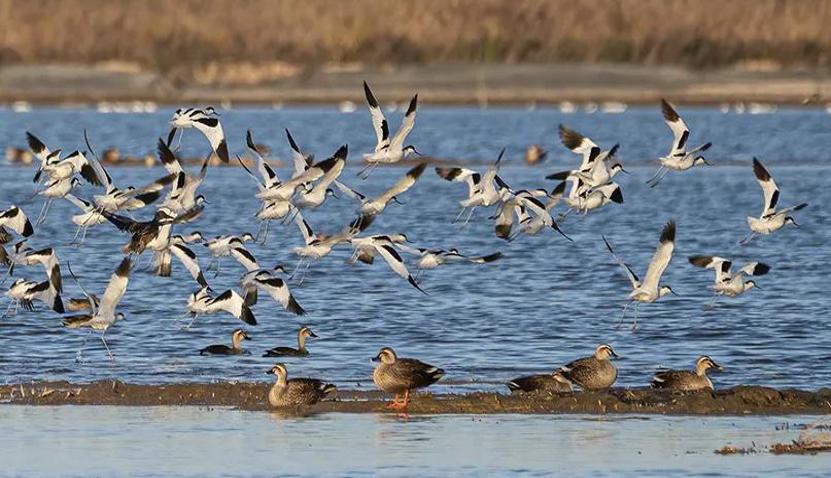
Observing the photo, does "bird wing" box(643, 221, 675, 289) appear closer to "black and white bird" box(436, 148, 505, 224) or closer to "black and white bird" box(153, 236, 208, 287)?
"black and white bird" box(436, 148, 505, 224)

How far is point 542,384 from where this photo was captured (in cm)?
1845

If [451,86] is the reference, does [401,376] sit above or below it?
above

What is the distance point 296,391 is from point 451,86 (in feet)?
230

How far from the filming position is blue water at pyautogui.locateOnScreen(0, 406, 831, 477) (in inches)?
598

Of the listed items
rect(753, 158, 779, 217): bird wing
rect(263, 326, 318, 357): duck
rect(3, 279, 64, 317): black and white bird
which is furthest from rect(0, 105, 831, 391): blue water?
rect(753, 158, 779, 217): bird wing

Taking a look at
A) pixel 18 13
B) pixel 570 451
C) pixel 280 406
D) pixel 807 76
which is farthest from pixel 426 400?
pixel 18 13

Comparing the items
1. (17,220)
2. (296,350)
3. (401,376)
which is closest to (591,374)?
(401,376)

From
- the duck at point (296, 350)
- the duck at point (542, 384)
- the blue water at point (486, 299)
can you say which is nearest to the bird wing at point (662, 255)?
the blue water at point (486, 299)

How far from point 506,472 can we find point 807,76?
70.4 m

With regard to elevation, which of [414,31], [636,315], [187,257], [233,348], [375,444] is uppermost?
[375,444]

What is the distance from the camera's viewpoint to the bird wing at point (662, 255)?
21.2m

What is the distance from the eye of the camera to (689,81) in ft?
278

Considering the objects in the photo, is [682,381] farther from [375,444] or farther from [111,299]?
[111,299]

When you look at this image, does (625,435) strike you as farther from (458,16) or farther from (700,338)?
(458,16)
